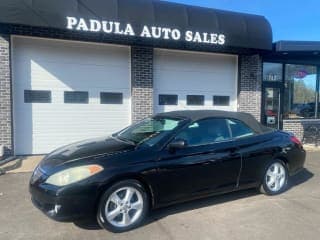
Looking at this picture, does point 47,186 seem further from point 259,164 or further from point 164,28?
point 164,28

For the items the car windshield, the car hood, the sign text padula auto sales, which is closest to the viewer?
the car hood

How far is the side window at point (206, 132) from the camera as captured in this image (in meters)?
5.02

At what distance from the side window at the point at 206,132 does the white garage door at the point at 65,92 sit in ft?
17.6

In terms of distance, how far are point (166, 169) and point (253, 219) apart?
4.79 feet

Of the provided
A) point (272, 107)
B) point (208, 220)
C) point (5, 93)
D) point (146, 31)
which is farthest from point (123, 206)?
point (272, 107)

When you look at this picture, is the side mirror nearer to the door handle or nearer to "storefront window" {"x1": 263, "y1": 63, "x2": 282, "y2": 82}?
the door handle

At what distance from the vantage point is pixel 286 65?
508 inches

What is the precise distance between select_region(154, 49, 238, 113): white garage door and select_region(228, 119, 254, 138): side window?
5.30 meters

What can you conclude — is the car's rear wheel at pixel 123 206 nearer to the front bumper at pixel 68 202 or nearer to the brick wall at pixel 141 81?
the front bumper at pixel 68 202

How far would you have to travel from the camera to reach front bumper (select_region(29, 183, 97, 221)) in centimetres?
394

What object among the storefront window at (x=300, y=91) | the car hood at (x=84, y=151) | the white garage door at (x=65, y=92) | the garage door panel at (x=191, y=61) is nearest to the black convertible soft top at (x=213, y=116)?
the car hood at (x=84, y=151)

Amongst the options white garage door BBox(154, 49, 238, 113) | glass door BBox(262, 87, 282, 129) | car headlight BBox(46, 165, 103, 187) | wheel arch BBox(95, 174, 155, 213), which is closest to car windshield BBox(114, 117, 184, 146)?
wheel arch BBox(95, 174, 155, 213)

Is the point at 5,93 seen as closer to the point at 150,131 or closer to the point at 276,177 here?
the point at 150,131

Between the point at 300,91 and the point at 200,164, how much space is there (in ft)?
32.5
